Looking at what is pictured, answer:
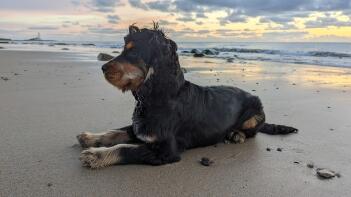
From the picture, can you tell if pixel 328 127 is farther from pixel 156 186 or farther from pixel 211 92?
pixel 156 186

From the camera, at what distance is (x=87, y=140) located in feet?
17.2

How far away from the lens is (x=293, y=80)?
13734 millimetres

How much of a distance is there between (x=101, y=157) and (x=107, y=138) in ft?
2.60

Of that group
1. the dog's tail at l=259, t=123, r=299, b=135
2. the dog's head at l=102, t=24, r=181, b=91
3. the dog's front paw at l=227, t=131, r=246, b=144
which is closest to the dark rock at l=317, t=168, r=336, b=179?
the dog's front paw at l=227, t=131, r=246, b=144

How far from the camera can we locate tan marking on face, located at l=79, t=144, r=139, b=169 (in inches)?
177

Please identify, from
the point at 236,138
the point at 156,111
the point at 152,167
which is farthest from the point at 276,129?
the point at 152,167

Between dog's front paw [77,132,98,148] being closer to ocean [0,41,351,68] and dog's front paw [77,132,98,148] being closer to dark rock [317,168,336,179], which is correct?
dark rock [317,168,336,179]

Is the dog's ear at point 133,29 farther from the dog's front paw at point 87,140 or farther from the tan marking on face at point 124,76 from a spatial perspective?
the dog's front paw at point 87,140

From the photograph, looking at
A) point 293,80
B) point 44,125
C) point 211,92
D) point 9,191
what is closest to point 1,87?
point 44,125

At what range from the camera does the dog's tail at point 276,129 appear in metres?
6.32

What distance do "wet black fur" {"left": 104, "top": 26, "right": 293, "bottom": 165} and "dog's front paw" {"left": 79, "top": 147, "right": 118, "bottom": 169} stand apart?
0.14 metres

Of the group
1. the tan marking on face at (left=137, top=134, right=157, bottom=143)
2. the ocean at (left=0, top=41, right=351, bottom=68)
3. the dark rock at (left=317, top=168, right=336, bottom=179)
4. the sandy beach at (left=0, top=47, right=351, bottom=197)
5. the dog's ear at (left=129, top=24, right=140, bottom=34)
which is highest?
the dog's ear at (left=129, top=24, right=140, bottom=34)

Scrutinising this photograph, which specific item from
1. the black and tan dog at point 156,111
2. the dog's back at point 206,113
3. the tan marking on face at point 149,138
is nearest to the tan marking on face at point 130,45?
the black and tan dog at point 156,111

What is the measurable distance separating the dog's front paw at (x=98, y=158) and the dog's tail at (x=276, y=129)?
262 cm
